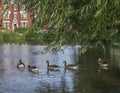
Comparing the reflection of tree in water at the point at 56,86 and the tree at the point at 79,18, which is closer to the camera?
the tree at the point at 79,18

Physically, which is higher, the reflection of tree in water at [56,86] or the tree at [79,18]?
the tree at [79,18]

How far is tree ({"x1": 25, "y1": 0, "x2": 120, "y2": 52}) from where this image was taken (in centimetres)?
762

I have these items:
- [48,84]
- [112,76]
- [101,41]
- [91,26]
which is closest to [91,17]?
[91,26]

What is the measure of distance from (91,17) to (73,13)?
15.5 inches

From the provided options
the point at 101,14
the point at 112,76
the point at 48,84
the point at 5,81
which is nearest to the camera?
the point at 101,14

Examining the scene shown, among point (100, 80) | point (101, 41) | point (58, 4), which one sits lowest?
point (100, 80)

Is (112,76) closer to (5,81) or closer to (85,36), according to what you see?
(5,81)

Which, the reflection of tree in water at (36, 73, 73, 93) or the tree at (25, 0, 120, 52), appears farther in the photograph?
the reflection of tree in water at (36, 73, 73, 93)

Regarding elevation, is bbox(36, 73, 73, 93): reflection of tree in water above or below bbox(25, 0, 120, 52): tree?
below

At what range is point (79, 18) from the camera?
8445 millimetres

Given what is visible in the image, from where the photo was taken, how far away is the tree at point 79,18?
25.0ft

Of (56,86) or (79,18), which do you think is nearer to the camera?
(79,18)

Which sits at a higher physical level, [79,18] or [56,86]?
[79,18]

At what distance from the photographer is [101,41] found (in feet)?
33.5
